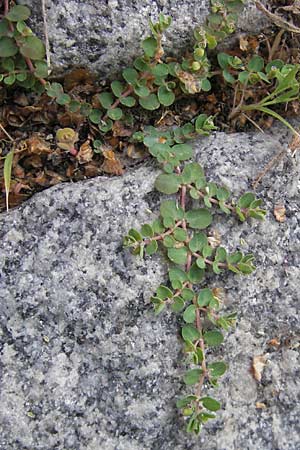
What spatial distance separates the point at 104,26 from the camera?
2.29m

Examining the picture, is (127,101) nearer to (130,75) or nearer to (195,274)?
(130,75)

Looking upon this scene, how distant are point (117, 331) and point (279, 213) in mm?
686

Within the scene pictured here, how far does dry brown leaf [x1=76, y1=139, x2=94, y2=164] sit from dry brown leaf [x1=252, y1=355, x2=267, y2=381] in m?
0.90

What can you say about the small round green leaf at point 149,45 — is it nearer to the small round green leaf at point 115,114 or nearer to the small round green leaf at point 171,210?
the small round green leaf at point 115,114

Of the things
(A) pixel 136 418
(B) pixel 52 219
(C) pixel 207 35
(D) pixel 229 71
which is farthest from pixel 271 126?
(A) pixel 136 418

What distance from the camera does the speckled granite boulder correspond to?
204 centimetres

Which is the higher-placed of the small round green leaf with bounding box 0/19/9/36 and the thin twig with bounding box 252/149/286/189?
the small round green leaf with bounding box 0/19/9/36

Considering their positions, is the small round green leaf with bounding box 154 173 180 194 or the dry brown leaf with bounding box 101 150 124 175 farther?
the dry brown leaf with bounding box 101 150 124 175

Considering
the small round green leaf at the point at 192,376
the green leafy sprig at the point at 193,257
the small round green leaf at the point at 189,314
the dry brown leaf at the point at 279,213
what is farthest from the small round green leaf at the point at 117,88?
the small round green leaf at the point at 192,376

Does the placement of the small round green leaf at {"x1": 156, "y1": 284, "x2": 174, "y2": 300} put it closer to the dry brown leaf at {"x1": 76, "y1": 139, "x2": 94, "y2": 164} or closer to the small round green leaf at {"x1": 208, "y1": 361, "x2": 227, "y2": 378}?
the small round green leaf at {"x1": 208, "y1": 361, "x2": 227, "y2": 378}

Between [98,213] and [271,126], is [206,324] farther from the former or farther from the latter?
[271,126]

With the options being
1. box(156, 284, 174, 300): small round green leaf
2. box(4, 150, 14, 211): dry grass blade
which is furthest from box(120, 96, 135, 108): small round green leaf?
box(156, 284, 174, 300): small round green leaf

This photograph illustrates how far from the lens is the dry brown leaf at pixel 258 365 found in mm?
2152

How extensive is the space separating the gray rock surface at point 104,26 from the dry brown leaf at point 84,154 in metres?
0.28
